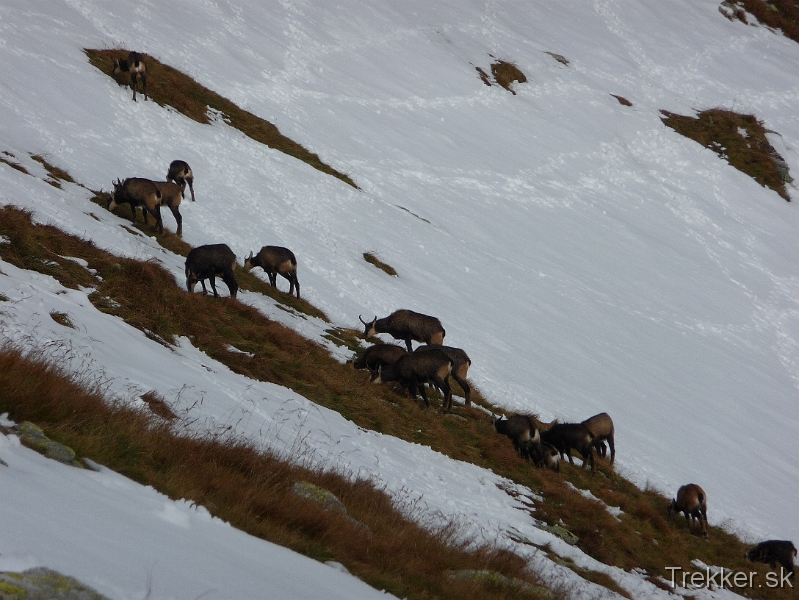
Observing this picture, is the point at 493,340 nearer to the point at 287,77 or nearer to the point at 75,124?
the point at 75,124

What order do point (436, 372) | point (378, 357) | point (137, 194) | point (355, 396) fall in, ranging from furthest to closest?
point (137, 194) < point (378, 357) < point (436, 372) < point (355, 396)

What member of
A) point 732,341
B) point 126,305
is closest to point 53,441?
point 126,305

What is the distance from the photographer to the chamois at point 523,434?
48.6ft

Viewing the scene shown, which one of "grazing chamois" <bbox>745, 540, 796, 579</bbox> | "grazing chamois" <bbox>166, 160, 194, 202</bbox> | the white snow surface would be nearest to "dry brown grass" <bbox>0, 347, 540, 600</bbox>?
the white snow surface

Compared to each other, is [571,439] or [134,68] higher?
[134,68]

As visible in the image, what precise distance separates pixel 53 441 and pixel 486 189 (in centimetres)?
3166

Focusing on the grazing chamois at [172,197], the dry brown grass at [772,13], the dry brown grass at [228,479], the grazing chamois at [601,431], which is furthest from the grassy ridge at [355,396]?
the dry brown grass at [772,13]

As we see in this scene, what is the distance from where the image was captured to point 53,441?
4.71m

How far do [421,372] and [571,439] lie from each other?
3810mm

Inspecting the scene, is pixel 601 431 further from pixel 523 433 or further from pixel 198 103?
pixel 198 103

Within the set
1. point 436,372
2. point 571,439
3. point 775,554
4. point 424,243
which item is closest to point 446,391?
point 436,372

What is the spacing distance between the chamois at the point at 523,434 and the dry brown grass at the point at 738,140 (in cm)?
3915

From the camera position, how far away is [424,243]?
26875mm

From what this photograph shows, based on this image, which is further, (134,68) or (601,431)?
(134,68)
